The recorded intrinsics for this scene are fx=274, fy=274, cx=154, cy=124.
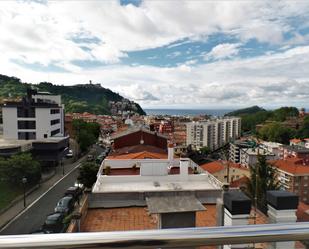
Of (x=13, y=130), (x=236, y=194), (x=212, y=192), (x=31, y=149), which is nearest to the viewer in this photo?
(x=236, y=194)

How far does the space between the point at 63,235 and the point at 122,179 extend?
8.84 meters

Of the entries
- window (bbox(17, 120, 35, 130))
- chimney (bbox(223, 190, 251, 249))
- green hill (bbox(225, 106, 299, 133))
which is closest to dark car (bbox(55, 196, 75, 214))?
chimney (bbox(223, 190, 251, 249))

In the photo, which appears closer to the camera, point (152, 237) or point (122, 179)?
point (152, 237)

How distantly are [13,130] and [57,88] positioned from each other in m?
93.9

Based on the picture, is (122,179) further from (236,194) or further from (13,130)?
(13,130)

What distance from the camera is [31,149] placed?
2512cm

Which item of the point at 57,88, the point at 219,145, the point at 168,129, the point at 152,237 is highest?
the point at 57,88

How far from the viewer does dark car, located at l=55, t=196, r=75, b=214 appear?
14930 mm

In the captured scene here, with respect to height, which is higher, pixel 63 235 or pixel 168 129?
pixel 63 235

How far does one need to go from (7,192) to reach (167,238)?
20.9 metres

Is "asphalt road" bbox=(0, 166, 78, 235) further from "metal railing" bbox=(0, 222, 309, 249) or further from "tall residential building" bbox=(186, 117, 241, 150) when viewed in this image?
"tall residential building" bbox=(186, 117, 241, 150)

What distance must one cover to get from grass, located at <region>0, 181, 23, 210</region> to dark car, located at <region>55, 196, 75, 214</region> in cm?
432

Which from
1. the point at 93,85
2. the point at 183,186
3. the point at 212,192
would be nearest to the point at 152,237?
the point at 212,192

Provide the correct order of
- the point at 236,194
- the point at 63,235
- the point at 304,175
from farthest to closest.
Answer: the point at 304,175 → the point at 236,194 → the point at 63,235
